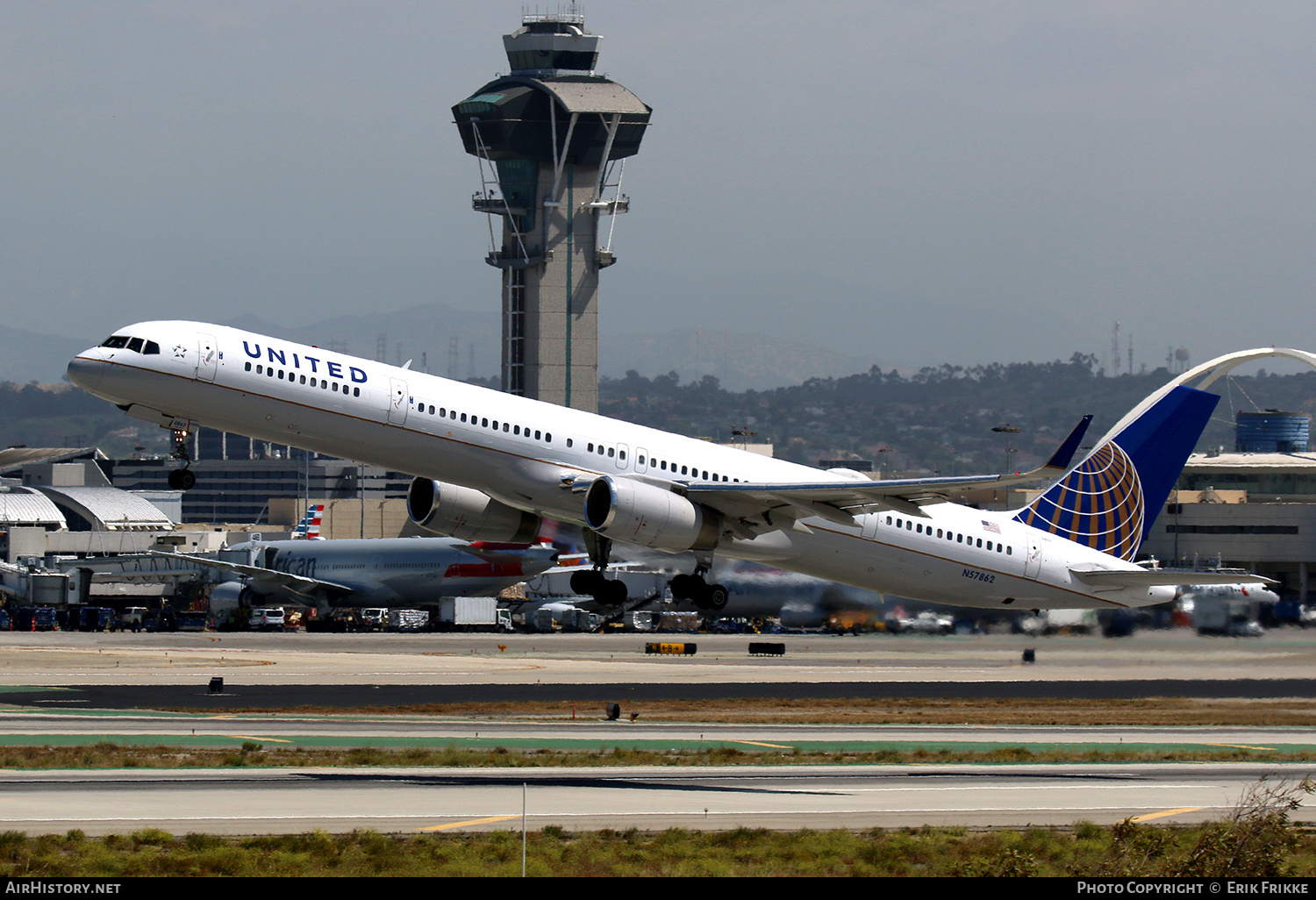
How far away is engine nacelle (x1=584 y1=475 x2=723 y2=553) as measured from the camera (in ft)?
131

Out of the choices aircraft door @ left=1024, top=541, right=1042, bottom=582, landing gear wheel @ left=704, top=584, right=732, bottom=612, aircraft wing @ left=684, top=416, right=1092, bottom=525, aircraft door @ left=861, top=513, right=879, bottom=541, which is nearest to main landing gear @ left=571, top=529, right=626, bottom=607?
landing gear wheel @ left=704, top=584, right=732, bottom=612

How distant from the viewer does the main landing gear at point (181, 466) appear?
38594 mm

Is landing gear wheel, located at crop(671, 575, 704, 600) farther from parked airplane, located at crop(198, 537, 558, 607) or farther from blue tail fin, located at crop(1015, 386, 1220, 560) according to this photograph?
parked airplane, located at crop(198, 537, 558, 607)

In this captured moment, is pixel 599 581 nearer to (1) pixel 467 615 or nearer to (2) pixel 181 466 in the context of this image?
(2) pixel 181 466

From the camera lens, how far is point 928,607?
221 ft

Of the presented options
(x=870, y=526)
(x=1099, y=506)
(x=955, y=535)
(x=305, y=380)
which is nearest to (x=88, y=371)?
(x=305, y=380)

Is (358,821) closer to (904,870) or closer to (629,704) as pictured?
(904,870)

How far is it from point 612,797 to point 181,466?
16314mm

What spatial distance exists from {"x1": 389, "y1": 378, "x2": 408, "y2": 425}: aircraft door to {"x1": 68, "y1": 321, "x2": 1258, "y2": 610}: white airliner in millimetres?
46

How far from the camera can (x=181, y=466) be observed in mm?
40625

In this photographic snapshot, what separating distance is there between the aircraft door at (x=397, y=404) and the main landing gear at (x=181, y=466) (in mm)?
5376

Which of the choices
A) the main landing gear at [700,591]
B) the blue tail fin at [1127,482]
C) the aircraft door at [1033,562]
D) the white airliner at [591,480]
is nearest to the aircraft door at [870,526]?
the white airliner at [591,480]

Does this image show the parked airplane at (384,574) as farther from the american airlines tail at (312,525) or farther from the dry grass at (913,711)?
the dry grass at (913,711)

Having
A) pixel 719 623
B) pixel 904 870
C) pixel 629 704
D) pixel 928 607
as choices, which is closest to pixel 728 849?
pixel 904 870
